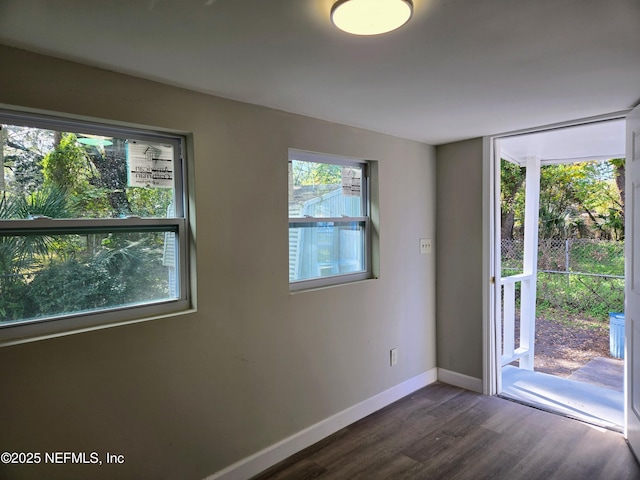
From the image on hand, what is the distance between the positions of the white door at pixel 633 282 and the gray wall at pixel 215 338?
1.51 metres

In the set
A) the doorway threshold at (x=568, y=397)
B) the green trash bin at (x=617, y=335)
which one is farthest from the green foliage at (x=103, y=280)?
the green trash bin at (x=617, y=335)

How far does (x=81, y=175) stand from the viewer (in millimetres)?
1745

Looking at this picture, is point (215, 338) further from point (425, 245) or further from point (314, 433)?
point (425, 245)

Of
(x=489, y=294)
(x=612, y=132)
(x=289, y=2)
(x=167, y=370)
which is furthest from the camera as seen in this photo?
(x=489, y=294)

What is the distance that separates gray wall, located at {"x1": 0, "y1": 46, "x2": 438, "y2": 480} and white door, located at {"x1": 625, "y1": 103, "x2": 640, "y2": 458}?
1.51m

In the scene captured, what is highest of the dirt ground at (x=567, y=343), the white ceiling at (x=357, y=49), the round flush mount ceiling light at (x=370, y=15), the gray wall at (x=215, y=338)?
the white ceiling at (x=357, y=49)

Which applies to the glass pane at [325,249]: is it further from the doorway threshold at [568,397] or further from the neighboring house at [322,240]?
the doorway threshold at [568,397]

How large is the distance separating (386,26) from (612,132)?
108 inches

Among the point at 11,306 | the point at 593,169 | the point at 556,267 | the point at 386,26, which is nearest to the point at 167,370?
the point at 11,306

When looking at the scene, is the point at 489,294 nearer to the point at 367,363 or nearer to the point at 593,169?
the point at 367,363

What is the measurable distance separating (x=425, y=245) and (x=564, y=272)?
11.0 ft

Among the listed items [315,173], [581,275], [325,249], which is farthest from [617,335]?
[315,173]

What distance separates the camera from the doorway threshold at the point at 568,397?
2.89 metres

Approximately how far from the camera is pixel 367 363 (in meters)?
2.99
